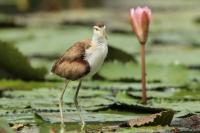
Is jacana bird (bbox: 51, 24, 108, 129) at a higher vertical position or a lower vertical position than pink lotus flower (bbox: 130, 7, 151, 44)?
lower

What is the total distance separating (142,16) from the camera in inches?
177

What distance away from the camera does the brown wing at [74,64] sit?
12.1 ft

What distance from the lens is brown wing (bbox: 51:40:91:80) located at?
368 centimetres

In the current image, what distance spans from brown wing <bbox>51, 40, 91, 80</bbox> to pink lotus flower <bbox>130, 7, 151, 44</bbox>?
80cm

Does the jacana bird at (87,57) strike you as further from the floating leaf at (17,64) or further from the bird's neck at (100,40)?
the floating leaf at (17,64)

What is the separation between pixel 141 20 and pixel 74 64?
35.8 inches

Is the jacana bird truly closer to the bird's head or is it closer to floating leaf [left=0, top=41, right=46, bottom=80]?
the bird's head

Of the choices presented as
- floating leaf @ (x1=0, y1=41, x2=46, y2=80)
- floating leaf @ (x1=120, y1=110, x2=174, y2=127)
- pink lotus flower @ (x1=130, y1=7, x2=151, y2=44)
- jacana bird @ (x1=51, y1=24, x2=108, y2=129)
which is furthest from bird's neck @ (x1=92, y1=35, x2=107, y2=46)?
floating leaf @ (x1=0, y1=41, x2=46, y2=80)

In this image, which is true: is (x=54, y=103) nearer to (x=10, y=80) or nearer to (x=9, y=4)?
(x=10, y=80)

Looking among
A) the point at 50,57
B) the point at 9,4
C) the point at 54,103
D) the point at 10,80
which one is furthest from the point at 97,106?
the point at 9,4

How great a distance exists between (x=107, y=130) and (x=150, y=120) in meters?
0.22

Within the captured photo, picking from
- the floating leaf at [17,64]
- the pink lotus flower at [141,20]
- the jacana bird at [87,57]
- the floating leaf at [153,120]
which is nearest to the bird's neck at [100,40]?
the jacana bird at [87,57]

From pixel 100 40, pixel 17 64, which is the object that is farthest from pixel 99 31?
pixel 17 64

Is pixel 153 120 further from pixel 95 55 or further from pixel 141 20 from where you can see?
pixel 141 20
